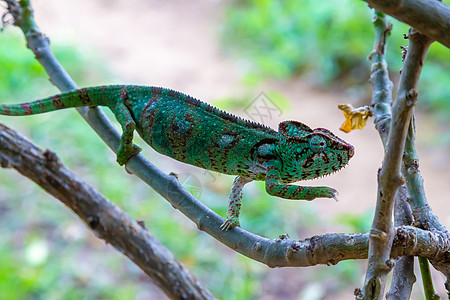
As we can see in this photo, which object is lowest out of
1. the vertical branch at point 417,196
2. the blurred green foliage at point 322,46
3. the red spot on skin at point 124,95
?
the vertical branch at point 417,196

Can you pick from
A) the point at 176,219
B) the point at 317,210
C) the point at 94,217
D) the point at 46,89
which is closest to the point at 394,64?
the point at 317,210

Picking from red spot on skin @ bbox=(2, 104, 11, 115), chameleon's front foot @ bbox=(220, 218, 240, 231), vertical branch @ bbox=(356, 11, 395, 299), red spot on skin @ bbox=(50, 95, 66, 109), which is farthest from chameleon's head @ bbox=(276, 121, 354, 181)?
red spot on skin @ bbox=(2, 104, 11, 115)

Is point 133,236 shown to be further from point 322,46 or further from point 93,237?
point 322,46

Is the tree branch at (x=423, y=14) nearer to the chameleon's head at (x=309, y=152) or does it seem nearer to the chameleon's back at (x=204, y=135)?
the chameleon's head at (x=309, y=152)

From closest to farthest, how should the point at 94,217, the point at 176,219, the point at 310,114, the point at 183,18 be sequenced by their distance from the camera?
the point at 94,217 → the point at 176,219 → the point at 310,114 → the point at 183,18

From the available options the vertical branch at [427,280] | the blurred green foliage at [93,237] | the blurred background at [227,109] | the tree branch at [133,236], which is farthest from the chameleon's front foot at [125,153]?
the blurred green foliage at [93,237]

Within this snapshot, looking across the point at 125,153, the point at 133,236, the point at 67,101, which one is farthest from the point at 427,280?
the point at 67,101

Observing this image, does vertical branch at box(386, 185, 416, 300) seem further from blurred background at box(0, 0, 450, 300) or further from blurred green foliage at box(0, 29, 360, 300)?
blurred green foliage at box(0, 29, 360, 300)

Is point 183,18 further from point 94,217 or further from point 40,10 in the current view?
point 94,217

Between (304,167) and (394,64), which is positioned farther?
(394,64)
